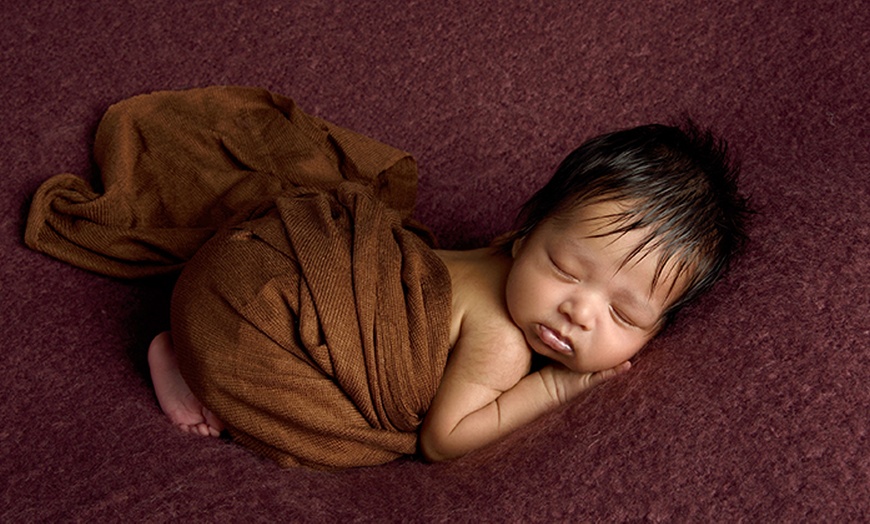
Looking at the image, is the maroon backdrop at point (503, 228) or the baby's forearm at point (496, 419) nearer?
the maroon backdrop at point (503, 228)

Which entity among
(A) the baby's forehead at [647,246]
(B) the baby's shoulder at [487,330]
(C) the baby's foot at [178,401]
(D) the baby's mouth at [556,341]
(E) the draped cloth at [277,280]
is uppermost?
(A) the baby's forehead at [647,246]

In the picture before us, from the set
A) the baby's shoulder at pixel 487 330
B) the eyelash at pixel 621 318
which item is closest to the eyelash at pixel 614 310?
the eyelash at pixel 621 318

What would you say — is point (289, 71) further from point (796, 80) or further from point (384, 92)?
point (796, 80)

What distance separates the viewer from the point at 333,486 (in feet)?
3.41

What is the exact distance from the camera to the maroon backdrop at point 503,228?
91 centimetres

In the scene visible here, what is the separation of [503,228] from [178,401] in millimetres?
598

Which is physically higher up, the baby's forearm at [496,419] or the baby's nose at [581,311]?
the baby's nose at [581,311]

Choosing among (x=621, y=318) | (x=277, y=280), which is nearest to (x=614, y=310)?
(x=621, y=318)

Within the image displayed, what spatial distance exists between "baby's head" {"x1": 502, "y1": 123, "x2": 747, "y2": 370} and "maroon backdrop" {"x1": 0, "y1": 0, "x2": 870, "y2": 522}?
0.12 feet

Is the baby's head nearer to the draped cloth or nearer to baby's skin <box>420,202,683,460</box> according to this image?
baby's skin <box>420,202,683,460</box>

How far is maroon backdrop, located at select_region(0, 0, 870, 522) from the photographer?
2.99 ft

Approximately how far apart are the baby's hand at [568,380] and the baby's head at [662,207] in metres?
0.09

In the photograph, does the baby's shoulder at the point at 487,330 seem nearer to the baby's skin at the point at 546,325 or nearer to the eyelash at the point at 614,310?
the baby's skin at the point at 546,325

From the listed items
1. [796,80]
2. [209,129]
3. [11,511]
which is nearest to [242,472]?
[11,511]
